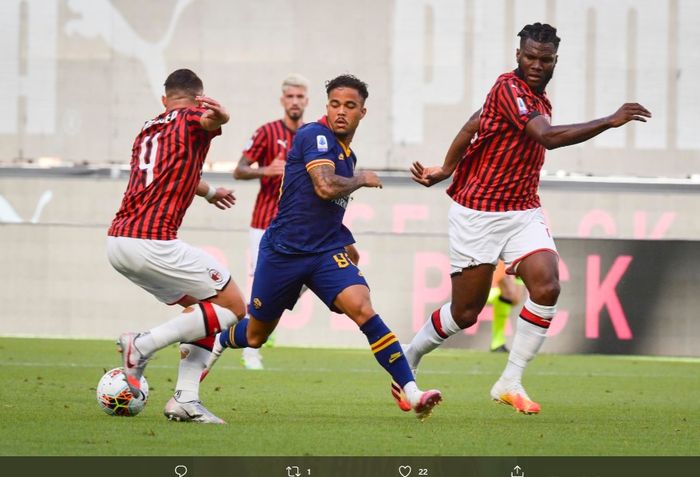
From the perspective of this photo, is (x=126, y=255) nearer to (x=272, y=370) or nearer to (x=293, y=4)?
(x=272, y=370)

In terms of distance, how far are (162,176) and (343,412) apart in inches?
75.8

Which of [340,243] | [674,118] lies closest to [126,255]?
[340,243]

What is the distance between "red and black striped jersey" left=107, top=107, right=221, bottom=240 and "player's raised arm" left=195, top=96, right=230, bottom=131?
0.39 ft

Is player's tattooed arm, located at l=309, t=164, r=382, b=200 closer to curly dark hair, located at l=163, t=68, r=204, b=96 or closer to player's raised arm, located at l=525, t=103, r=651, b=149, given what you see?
curly dark hair, located at l=163, t=68, r=204, b=96

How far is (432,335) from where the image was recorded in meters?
8.64

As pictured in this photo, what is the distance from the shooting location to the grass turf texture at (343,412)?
630 centimetres

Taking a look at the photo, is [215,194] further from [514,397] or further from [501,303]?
[501,303]

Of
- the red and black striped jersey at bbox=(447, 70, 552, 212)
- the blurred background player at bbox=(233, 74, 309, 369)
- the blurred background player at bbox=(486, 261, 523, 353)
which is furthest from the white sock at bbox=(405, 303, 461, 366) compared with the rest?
the blurred background player at bbox=(486, 261, 523, 353)

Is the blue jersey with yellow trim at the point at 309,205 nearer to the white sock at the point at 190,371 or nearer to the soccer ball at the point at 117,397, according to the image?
the white sock at the point at 190,371

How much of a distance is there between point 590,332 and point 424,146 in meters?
5.71

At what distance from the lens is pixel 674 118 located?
67.8 feet

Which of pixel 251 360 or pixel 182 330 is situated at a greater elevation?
pixel 182 330

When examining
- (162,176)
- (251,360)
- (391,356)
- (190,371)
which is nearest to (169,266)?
(162,176)

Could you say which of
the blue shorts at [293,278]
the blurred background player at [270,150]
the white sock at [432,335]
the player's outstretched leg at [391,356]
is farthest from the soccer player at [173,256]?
the blurred background player at [270,150]
